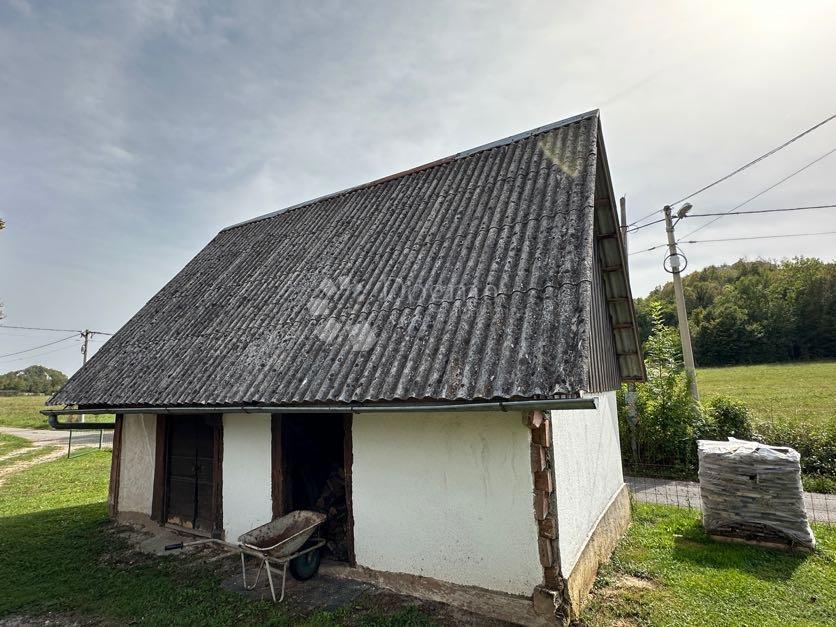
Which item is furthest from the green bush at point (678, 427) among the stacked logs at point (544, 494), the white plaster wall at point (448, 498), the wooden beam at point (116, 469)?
the wooden beam at point (116, 469)

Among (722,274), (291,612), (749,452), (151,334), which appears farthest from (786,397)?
(722,274)

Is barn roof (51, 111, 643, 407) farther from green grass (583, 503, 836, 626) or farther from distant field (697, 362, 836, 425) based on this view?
distant field (697, 362, 836, 425)

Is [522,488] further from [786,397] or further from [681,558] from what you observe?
[786,397]

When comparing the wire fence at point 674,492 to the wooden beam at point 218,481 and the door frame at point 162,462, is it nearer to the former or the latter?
the wooden beam at point 218,481

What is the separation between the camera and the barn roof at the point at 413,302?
4426mm

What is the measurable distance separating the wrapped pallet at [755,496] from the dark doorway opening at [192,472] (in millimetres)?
7888

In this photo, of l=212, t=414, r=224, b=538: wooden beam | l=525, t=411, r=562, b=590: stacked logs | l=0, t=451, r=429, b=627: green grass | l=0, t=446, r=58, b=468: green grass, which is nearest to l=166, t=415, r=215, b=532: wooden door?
l=212, t=414, r=224, b=538: wooden beam

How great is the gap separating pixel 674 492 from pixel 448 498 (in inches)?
326

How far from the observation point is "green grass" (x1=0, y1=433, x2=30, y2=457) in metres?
20.8

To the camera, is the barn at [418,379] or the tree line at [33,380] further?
the tree line at [33,380]

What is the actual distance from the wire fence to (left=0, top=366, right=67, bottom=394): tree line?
259 ft

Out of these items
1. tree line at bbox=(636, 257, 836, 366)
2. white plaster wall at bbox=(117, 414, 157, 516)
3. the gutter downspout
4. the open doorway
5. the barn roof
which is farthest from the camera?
tree line at bbox=(636, 257, 836, 366)


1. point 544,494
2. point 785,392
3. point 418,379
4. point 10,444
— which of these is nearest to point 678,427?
point 544,494

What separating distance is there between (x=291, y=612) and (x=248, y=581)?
120 cm
